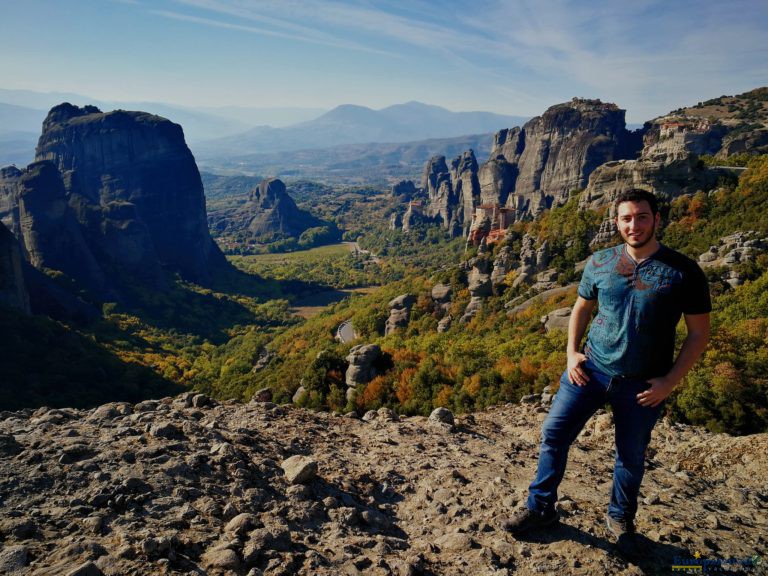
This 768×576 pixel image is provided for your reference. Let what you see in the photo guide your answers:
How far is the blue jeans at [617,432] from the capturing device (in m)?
4.03

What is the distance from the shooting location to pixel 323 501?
17.9ft

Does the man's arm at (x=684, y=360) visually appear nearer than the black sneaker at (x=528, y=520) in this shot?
Yes

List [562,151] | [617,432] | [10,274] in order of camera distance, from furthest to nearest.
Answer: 1. [562,151]
2. [10,274]
3. [617,432]

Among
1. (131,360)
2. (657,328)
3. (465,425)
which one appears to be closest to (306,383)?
(465,425)

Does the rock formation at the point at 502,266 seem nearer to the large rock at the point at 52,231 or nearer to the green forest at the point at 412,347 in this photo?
the green forest at the point at 412,347

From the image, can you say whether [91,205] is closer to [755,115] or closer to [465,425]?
[465,425]

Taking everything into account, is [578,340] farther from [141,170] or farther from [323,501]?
[141,170]

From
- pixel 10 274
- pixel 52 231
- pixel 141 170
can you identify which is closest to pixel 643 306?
pixel 10 274

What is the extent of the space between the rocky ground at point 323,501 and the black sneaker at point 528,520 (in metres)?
0.13

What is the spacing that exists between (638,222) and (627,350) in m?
1.06

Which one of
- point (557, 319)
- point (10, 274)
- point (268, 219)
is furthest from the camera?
point (268, 219)

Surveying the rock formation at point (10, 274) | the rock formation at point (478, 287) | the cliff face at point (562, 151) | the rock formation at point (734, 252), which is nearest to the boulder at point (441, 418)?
the rock formation at point (734, 252)

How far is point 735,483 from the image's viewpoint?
20.9ft

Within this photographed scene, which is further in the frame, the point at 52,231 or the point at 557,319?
the point at 52,231
